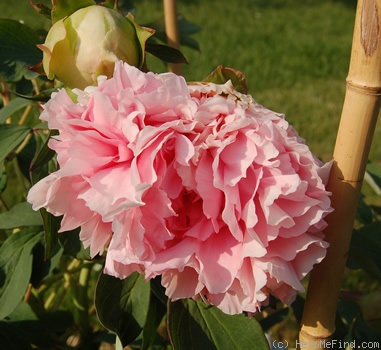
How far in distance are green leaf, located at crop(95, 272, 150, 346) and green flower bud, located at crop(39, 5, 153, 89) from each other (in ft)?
0.78

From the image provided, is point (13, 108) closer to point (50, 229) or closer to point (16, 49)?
point (16, 49)

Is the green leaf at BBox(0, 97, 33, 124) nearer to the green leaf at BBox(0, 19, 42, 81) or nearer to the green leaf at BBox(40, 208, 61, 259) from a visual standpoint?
the green leaf at BBox(0, 19, 42, 81)

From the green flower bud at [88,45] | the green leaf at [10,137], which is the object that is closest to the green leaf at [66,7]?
the green flower bud at [88,45]

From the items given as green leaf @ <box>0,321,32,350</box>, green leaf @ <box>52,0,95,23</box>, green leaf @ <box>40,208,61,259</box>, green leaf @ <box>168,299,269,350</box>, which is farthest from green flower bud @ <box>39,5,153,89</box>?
green leaf @ <box>0,321,32,350</box>

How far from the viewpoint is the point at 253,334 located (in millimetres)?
752

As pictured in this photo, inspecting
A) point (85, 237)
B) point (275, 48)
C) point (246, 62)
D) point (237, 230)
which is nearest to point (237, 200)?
point (237, 230)

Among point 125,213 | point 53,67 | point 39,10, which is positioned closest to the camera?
point 125,213

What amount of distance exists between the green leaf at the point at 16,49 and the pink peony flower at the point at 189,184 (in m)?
0.29

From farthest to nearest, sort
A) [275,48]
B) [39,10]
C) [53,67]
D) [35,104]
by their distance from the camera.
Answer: [275,48]
[35,104]
[39,10]
[53,67]

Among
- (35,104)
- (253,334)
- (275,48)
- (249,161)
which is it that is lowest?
(275,48)

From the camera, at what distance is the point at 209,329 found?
76cm

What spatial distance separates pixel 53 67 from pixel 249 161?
0.78 ft

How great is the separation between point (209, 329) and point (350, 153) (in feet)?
0.87

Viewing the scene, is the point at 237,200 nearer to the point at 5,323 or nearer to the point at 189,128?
the point at 189,128
